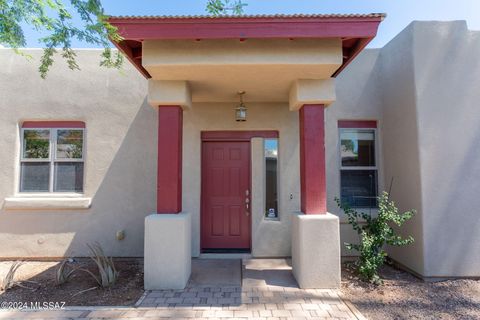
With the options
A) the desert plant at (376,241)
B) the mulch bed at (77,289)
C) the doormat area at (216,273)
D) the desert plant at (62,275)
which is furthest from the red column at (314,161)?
the desert plant at (62,275)

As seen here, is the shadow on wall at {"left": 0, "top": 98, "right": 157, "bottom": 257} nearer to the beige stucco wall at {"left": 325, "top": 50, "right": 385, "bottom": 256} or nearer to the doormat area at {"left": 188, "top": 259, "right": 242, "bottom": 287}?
the doormat area at {"left": 188, "top": 259, "right": 242, "bottom": 287}

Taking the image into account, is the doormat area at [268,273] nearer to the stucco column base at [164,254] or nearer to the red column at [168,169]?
the stucco column base at [164,254]

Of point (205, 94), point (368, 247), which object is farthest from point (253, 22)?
point (368, 247)

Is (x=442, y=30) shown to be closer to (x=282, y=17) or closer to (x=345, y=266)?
(x=282, y=17)

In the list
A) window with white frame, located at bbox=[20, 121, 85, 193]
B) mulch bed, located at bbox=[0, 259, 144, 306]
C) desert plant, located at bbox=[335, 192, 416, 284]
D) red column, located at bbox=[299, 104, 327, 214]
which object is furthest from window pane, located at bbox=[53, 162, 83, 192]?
desert plant, located at bbox=[335, 192, 416, 284]

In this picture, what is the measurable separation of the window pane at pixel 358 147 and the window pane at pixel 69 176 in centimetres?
538

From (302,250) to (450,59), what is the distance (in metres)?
3.93

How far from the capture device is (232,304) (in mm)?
3867

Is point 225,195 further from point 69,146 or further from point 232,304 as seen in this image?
point 69,146

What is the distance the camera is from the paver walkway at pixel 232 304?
358 centimetres

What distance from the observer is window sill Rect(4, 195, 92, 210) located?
5828 millimetres

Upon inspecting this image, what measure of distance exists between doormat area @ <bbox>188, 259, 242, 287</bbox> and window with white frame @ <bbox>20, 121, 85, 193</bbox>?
296cm

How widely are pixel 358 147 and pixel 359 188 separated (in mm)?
842

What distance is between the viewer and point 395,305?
3.96 meters
